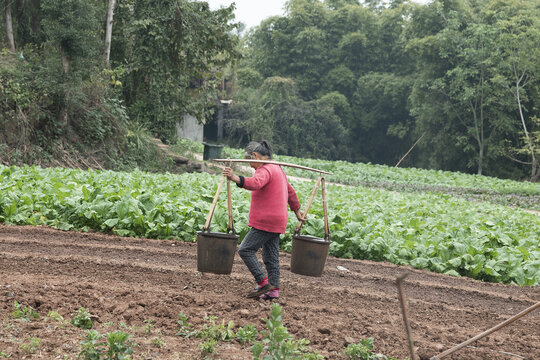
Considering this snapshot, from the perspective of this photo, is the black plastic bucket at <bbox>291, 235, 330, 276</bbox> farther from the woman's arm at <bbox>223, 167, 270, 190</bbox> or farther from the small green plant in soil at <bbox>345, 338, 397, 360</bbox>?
the small green plant in soil at <bbox>345, 338, 397, 360</bbox>

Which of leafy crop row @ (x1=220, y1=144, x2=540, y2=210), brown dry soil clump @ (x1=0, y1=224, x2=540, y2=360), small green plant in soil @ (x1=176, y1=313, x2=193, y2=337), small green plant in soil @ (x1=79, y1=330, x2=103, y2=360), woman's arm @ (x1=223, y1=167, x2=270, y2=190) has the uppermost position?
woman's arm @ (x1=223, y1=167, x2=270, y2=190)

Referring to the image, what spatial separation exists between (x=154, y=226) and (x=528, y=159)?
36721 millimetres

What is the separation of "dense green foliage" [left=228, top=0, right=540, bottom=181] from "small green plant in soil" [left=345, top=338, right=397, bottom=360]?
35479 millimetres

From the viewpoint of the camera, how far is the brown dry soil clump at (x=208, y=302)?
433 centimetres

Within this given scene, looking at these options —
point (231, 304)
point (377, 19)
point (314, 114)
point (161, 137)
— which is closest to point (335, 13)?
point (377, 19)

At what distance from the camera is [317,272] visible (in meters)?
6.39

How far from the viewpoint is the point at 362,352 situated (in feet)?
13.9

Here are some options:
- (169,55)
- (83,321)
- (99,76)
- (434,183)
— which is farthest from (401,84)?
(83,321)

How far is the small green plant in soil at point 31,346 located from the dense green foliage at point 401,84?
36.9 m

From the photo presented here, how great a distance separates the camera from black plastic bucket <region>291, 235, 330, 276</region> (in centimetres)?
632

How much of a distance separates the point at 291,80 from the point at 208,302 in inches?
1687

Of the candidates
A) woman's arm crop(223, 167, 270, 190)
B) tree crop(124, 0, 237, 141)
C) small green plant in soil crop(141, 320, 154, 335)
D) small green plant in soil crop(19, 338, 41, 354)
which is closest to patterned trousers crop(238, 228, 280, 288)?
woman's arm crop(223, 167, 270, 190)

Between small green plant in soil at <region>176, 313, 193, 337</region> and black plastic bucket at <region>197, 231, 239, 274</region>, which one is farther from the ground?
black plastic bucket at <region>197, 231, 239, 274</region>

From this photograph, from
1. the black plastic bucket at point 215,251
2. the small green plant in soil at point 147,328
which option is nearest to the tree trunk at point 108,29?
the black plastic bucket at point 215,251
